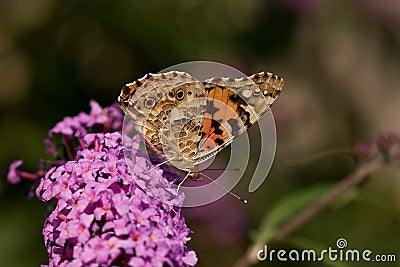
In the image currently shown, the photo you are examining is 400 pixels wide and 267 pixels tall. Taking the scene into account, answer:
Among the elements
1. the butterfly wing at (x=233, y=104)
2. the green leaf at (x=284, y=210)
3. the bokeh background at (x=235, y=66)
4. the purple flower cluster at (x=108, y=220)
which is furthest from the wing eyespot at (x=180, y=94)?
the bokeh background at (x=235, y=66)

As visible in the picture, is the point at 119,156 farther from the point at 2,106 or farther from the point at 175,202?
the point at 2,106

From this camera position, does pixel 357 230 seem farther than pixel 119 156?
Yes

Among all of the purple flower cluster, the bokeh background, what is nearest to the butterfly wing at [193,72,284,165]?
the purple flower cluster

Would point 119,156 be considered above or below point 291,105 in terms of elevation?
below

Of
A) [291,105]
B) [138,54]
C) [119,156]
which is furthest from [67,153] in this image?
[291,105]

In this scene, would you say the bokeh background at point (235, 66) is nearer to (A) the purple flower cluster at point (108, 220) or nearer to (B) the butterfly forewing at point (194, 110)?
Result: (B) the butterfly forewing at point (194, 110)

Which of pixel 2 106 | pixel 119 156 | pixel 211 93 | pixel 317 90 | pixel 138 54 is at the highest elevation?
pixel 317 90

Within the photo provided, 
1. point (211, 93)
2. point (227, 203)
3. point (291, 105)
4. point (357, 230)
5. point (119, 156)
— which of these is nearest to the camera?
point (119, 156)
